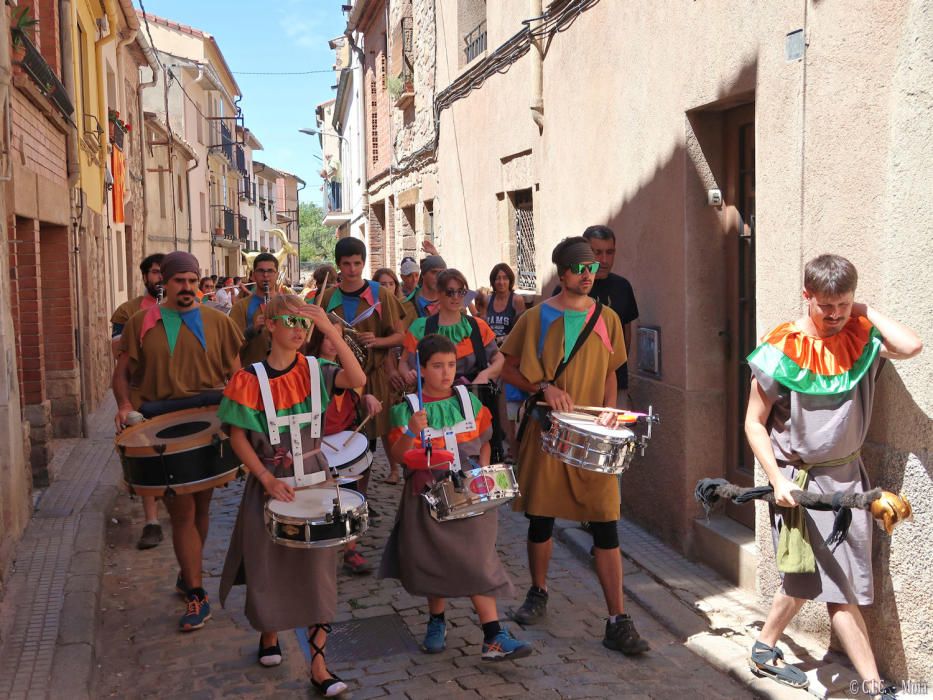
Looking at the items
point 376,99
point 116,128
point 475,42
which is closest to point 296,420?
point 475,42

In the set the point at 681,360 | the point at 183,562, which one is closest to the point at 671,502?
the point at 681,360

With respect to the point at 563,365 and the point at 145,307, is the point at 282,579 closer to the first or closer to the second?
the point at 563,365

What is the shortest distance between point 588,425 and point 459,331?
5.56ft

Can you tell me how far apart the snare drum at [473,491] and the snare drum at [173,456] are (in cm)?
118

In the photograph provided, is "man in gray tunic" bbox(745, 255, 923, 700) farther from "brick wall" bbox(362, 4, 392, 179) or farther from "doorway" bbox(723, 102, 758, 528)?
"brick wall" bbox(362, 4, 392, 179)

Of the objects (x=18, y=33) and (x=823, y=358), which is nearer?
(x=823, y=358)

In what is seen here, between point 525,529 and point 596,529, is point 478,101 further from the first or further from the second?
point 596,529

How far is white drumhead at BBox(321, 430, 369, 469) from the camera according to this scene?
14.4 ft

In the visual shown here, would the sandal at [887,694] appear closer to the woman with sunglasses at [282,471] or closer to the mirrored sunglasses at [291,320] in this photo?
the woman with sunglasses at [282,471]

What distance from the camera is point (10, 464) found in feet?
20.9

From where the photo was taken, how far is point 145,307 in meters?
6.66

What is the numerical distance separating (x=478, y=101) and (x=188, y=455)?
8.24m

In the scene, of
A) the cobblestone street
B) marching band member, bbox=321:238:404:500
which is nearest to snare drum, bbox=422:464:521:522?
the cobblestone street

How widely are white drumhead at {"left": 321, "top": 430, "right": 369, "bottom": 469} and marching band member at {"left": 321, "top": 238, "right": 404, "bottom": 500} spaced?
194 centimetres
